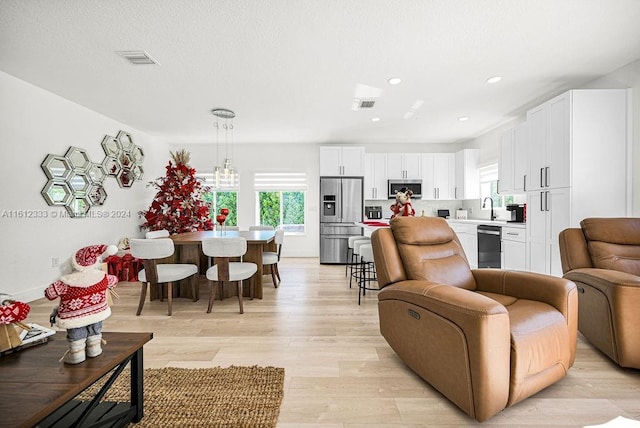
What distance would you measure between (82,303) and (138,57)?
2.70 m

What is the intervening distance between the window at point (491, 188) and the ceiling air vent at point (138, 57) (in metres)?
5.59

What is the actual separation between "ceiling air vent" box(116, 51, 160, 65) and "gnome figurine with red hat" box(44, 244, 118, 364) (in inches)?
95.5

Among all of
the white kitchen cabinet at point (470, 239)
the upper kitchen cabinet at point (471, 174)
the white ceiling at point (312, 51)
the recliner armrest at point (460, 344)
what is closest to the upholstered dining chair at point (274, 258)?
the white ceiling at point (312, 51)

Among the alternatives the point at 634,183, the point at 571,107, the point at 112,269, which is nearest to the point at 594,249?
the point at 634,183

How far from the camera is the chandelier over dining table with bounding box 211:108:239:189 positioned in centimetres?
424

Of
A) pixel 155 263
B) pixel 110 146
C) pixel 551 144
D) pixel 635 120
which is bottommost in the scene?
pixel 155 263

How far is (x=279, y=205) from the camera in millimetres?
6961

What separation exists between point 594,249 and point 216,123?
17.4 ft

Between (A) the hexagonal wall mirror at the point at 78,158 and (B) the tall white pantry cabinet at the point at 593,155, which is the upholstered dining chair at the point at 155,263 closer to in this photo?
(A) the hexagonal wall mirror at the point at 78,158

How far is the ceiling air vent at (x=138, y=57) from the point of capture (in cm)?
285

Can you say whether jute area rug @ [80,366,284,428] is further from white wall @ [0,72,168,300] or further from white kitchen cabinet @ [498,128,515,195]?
white kitchen cabinet @ [498,128,515,195]

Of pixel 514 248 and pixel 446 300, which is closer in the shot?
pixel 446 300

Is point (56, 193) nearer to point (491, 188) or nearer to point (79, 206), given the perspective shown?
point (79, 206)

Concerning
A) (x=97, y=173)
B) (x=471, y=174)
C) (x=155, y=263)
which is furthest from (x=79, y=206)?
(x=471, y=174)
